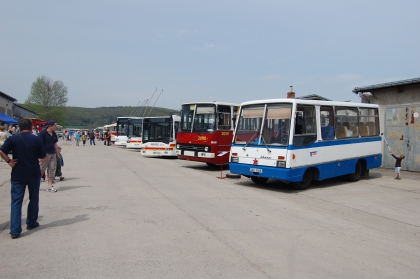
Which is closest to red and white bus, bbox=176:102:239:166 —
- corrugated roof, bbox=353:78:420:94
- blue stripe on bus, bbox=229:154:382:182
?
blue stripe on bus, bbox=229:154:382:182

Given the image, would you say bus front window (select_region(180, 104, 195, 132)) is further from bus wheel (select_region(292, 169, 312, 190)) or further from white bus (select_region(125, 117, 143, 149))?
white bus (select_region(125, 117, 143, 149))

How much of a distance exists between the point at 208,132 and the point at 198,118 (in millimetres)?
958

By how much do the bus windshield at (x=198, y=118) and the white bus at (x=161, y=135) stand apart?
15.3ft

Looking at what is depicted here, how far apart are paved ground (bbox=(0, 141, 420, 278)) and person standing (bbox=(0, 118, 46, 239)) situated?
297 millimetres

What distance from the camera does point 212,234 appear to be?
6348 millimetres

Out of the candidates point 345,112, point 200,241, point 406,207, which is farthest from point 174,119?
point 200,241

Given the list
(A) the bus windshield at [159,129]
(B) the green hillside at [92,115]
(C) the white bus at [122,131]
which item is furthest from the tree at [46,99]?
(A) the bus windshield at [159,129]

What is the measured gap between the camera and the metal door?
53.8ft

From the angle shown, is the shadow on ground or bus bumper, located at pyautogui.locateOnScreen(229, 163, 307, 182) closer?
bus bumper, located at pyautogui.locateOnScreen(229, 163, 307, 182)

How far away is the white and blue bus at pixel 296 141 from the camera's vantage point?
10930 millimetres

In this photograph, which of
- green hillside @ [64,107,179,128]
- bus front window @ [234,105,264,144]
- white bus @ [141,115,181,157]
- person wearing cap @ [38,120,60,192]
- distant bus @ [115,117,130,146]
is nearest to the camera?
person wearing cap @ [38,120,60,192]

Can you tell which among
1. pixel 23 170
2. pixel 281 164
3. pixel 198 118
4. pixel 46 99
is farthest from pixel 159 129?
pixel 46 99

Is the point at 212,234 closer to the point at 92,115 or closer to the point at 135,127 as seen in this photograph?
the point at 135,127

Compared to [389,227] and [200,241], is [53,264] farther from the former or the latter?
[389,227]
